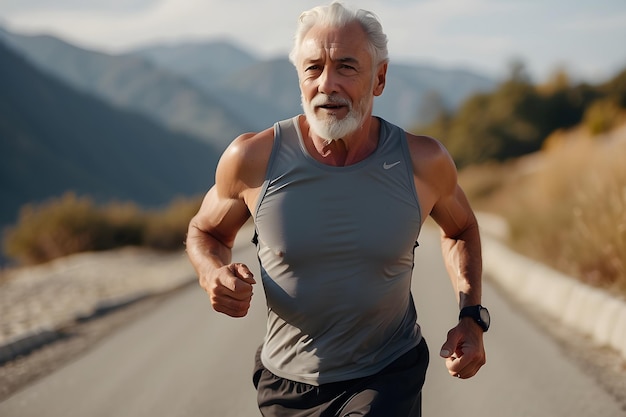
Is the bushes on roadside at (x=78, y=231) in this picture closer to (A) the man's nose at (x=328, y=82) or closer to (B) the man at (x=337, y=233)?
(B) the man at (x=337, y=233)

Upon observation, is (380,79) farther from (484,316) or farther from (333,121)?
(484,316)

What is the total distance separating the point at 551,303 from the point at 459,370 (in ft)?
28.7

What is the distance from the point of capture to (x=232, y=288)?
2930 millimetres

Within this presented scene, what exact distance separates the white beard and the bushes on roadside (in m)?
23.2

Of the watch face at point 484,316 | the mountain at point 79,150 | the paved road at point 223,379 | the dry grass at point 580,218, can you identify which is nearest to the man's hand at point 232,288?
the watch face at point 484,316

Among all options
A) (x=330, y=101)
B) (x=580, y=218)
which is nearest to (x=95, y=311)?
(x=580, y=218)

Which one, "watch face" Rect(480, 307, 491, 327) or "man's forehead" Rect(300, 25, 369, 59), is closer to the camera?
"man's forehead" Rect(300, 25, 369, 59)

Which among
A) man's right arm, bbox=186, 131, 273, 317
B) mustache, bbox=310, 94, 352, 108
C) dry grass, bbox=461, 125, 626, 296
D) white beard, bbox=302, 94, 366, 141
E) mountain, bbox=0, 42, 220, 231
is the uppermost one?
mountain, bbox=0, 42, 220, 231

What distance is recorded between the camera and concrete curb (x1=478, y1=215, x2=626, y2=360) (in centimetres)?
880

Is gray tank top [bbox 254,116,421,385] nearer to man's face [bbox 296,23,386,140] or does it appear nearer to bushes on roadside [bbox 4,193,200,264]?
man's face [bbox 296,23,386,140]

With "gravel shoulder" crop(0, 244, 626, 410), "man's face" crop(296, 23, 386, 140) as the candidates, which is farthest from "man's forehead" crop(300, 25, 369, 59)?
"gravel shoulder" crop(0, 244, 626, 410)

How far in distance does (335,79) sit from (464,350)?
1.01 metres

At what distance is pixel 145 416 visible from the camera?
21.3 feet

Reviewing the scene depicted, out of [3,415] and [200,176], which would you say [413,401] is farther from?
[200,176]
